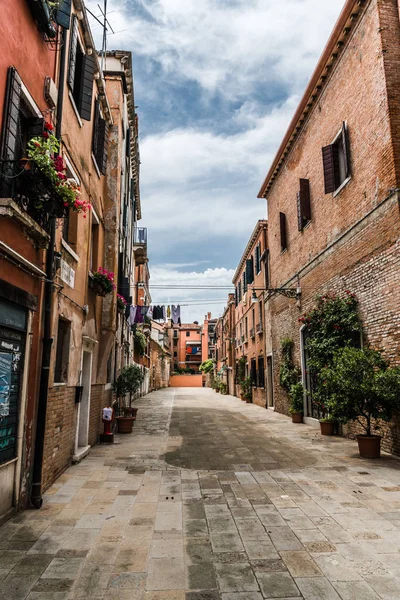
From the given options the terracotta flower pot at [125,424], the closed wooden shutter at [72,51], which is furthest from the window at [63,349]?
the terracotta flower pot at [125,424]

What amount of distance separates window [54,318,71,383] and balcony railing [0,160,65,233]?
2197 millimetres

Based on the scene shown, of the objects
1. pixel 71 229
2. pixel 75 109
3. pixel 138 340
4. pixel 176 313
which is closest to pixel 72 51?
pixel 75 109

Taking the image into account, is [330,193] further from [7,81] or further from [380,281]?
[7,81]

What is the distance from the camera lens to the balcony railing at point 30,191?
13.8 feet

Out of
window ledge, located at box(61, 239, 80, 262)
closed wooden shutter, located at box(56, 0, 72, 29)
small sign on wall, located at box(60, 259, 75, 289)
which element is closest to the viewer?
closed wooden shutter, located at box(56, 0, 72, 29)

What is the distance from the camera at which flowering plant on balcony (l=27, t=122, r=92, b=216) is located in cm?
446

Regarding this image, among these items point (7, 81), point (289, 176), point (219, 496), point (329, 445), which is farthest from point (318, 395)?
point (289, 176)

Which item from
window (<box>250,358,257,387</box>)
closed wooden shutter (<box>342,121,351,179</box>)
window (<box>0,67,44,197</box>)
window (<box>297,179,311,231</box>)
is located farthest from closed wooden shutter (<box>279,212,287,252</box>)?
window (<box>0,67,44,197</box>)

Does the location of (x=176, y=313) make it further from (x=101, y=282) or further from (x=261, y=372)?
(x=101, y=282)

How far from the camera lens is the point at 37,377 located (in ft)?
17.5

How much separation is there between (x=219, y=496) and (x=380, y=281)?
561 cm

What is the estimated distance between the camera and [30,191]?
459 cm

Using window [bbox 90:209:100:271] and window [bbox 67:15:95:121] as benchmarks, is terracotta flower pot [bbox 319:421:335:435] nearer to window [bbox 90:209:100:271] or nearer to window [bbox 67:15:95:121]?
window [bbox 90:209:100:271]

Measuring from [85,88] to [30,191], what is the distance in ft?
12.8
